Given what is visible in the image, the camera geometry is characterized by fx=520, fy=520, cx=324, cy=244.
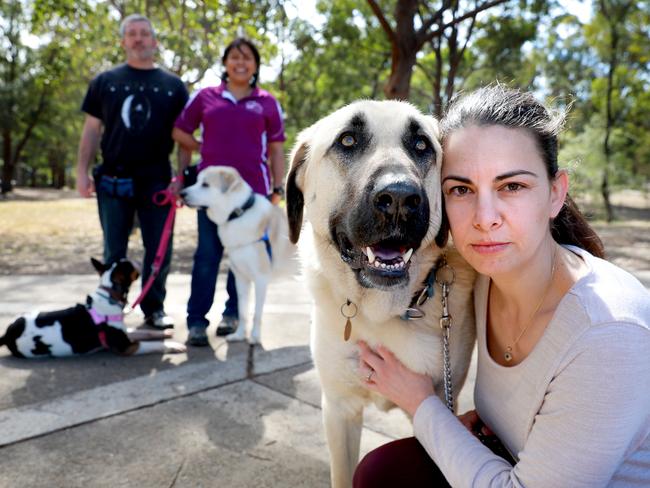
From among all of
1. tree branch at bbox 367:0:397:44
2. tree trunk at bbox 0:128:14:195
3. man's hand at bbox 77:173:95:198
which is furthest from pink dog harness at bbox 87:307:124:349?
tree trunk at bbox 0:128:14:195

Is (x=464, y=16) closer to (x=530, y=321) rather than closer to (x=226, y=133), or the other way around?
(x=226, y=133)

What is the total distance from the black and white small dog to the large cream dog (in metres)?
1.90

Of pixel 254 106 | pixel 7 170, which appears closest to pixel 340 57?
pixel 254 106

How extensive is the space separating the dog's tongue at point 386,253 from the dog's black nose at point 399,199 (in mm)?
209

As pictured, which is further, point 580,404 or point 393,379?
point 393,379

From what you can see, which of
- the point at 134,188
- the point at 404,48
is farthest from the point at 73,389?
the point at 404,48

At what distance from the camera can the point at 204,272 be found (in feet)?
13.4

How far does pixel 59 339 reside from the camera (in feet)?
11.2

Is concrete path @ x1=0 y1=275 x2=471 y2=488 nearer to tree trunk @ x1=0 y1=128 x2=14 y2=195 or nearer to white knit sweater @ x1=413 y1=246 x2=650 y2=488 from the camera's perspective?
white knit sweater @ x1=413 y1=246 x2=650 y2=488

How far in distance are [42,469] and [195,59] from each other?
37.5 feet

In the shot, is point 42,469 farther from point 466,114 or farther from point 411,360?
point 466,114

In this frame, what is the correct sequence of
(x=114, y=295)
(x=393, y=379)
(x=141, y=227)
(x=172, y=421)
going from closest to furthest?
(x=393, y=379), (x=172, y=421), (x=114, y=295), (x=141, y=227)

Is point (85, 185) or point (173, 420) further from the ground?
point (85, 185)

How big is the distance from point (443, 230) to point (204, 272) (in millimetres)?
2540
